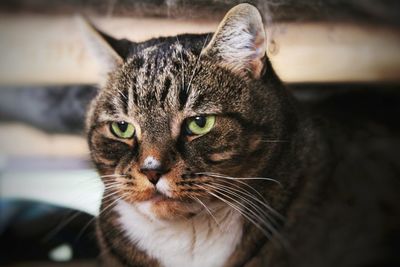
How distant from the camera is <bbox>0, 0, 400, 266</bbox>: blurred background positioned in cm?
107

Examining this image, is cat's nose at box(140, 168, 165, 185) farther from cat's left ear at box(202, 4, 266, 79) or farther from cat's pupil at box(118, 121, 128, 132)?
cat's left ear at box(202, 4, 266, 79)

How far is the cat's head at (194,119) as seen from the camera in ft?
3.18

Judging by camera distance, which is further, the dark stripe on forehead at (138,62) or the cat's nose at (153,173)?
the dark stripe on forehead at (138,62)

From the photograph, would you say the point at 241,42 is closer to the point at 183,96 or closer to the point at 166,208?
the point at 183,96

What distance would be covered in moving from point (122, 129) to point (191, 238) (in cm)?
25

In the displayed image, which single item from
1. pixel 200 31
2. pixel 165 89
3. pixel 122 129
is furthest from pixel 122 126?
pixel 200 31

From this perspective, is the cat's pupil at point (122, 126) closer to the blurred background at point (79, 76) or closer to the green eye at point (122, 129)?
the green eye at point (122, 129)

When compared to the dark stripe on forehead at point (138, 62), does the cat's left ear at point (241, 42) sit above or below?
above

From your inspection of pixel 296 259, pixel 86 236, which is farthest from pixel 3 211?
pixel 296 259

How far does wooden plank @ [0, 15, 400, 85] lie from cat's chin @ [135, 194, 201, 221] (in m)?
0.31

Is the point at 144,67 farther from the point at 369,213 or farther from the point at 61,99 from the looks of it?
the point at 369,213

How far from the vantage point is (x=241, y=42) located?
3.26 ft

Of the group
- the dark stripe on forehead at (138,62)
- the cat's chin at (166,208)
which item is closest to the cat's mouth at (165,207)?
the cat's chin at (166,208)

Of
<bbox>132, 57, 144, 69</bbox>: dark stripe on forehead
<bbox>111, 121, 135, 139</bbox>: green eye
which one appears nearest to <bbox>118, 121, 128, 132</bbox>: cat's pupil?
<bbox>111, 121, 135, 139</bbox>: green eye
